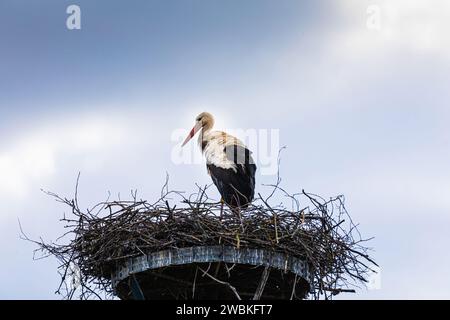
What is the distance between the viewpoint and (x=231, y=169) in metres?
10.4

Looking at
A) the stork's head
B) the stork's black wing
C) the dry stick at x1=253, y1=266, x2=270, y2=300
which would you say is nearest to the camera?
the dry stick at x1=253, y1=266, x2=270, y2=300

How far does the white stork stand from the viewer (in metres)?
10.3

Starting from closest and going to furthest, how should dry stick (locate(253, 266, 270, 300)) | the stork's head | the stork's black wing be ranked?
1. dry stick (locate(253, 266, 270, 300))
2. the stork's black wing
3. the stork's head

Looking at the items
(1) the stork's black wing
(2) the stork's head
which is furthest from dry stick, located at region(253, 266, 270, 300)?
(2) the stork's head

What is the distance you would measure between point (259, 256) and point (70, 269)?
5.67 ft

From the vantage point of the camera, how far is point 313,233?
8.53 meters

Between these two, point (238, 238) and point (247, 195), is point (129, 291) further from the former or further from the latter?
point (247, 195)

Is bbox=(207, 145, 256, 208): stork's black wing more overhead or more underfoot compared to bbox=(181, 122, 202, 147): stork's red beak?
more underfoot

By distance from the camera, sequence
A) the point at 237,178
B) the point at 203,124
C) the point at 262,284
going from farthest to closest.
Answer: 1. the point at 203,124
2. the point at 237,178
3. the point at 262,284

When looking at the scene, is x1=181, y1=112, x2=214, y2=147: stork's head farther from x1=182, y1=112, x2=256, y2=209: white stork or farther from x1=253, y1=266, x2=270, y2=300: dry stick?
x1=253, y1=266, x2=270, y2=300: dry stick

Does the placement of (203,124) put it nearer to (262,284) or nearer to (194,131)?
(194,131)

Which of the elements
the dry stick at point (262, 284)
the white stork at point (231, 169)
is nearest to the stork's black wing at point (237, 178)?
the white stork at point (231, 169)

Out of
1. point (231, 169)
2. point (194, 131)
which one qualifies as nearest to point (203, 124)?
point (194, 131)
